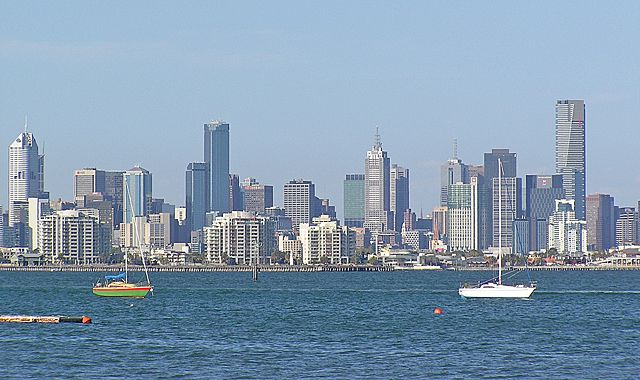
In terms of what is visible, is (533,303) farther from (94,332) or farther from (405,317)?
(94,332)

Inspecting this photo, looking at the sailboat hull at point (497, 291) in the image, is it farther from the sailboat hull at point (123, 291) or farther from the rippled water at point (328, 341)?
the sailboat hull at point (123, 291)

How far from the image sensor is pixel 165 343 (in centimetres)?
8338

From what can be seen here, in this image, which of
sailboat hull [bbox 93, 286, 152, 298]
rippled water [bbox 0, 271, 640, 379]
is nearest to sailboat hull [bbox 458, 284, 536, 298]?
rippled water [bbox 0, 271, 640, 379]

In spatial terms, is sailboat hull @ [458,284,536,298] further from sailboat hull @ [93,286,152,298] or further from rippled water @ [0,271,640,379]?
sailboat hull @ [93,286,152,298]

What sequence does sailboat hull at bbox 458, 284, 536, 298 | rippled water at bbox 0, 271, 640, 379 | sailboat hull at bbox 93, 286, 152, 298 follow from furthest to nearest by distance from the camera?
sailboat hull at bbox 93, 286, 152, 298, sailboat hull at bbox 458, 284, 536, 298, rippled water at bbox 0, 271, 640, 379

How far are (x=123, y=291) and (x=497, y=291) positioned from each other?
3524 cm

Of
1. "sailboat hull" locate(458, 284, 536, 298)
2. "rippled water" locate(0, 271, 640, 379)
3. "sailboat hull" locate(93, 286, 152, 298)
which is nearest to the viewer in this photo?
"rippled water" locate(0, 271, 640, 379)

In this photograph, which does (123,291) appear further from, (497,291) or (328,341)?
(328,341)

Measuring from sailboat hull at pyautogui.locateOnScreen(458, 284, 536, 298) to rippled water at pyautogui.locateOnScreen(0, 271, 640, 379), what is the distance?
3.30 ft

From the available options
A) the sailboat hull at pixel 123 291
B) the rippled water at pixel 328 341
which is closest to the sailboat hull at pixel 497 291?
the rippled water at pixel 328 341

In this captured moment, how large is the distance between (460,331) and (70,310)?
42.6 m

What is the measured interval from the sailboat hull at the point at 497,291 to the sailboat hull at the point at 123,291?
29892 millimetres

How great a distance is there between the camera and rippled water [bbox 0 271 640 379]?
69250mm

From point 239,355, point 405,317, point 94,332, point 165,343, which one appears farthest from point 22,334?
point 405,317
